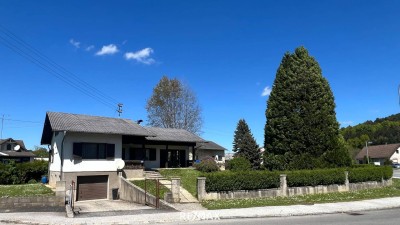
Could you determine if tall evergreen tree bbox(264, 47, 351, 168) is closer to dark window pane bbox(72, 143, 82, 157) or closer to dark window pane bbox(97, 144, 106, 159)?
dark window pane bbox(97, 144, 106, 159)

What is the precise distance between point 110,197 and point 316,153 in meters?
16.5

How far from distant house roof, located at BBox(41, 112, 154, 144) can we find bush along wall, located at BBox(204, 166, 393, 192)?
35.4 feet

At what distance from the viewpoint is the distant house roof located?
27094mm

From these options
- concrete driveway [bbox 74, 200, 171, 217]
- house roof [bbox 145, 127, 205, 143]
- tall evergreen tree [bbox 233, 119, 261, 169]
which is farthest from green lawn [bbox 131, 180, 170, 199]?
tall evergreen tree [bbox 233, 119, 261, 169]

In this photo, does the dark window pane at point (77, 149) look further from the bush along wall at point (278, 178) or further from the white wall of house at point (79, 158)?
the bush along wall at point (278, 178)

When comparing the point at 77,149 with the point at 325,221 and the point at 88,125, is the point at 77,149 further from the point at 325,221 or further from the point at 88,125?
the point at 325,221

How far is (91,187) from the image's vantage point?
27.6 metres

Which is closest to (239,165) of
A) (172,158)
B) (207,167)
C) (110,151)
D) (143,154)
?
(207,167)

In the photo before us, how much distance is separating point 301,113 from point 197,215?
1750 centimetres

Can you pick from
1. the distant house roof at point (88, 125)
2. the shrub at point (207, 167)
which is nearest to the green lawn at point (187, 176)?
the shrub at point (207, 167)

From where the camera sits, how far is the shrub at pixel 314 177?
23.7m

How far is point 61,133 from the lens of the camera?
28062 millimetres

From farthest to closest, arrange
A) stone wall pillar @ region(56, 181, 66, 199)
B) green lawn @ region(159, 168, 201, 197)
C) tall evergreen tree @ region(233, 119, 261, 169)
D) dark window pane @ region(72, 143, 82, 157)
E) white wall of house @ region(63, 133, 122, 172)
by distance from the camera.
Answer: tall evergreen tree @ region(233, 119, 261, 169) < dark window pane @ region(72, 143, 82, 157) < white wall of house @ region(63, 133, 122, 172) < green lawn @ region(159, 168, 201, 197) < stone wall pillar @ region(56, 181, 66, 199)

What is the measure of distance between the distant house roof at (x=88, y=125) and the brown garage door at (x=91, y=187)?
3583 mm
